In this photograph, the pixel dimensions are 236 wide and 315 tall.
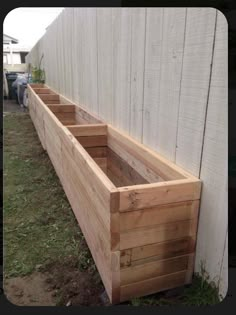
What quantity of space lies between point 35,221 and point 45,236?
11.1 inches

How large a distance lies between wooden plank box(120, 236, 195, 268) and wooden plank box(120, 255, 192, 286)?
23 mm

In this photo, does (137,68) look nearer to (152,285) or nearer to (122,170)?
(122,170)

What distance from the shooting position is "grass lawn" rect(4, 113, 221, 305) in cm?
169

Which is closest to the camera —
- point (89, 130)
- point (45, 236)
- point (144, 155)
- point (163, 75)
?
point (163, 75)

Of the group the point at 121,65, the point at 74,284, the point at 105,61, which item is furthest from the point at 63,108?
the point at 74,284

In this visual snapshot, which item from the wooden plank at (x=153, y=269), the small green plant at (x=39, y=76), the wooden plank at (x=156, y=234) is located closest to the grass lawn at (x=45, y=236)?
the wooden plank at (x=153, y=269)

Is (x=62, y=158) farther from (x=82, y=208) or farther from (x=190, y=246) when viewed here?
(x=190, y=246)

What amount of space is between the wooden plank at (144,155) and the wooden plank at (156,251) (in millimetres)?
341

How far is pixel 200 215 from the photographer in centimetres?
162

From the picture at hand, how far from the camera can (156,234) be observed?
5.14ft

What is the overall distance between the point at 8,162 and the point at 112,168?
198 centimetres

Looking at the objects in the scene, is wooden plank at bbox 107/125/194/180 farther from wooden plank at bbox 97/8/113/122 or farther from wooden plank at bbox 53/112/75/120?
wooden plank at bbox 53/112/75/120

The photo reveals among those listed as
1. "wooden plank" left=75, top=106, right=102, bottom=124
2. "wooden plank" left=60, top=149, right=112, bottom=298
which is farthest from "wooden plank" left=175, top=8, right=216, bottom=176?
"wooden plank" left=75, top=106, right=102, bottom=124

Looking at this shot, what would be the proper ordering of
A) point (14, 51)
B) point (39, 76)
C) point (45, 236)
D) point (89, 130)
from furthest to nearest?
point (14, 51), point (39, 76), point (89, 130), point (45, 236)
